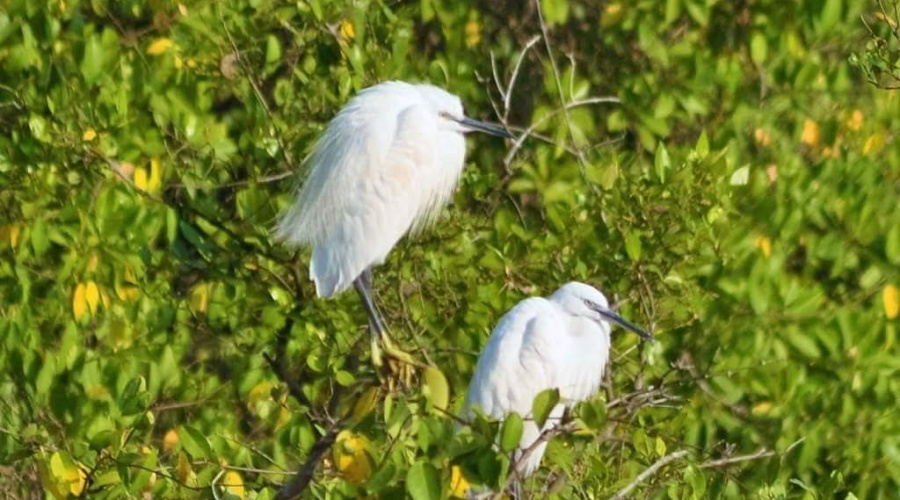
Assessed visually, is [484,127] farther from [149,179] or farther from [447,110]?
[149,179]

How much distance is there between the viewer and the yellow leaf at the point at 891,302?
3854 mm

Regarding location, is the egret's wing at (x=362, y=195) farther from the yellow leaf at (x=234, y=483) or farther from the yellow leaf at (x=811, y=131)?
the yellow leaf at (x=811, y=131)

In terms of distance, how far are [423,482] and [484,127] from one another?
1788 millimetres

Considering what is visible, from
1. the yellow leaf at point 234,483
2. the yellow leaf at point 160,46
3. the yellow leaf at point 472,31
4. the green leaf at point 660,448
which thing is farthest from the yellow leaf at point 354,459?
the yellow leaf at point 472,31

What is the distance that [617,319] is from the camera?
383cm

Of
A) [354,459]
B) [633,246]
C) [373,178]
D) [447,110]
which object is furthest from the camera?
[373,178]

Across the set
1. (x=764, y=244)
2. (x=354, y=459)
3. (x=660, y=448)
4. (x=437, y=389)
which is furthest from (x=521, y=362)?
(x=354, y=459)

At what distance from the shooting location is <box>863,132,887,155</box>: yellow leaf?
422 cm

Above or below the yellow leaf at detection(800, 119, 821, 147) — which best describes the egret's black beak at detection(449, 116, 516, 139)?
above

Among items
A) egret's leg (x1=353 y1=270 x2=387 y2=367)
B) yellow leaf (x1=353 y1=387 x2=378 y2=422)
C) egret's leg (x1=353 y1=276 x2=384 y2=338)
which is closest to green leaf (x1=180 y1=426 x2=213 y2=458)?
yellow leaf (x1=353 y1=387 x2=378 y2=422)

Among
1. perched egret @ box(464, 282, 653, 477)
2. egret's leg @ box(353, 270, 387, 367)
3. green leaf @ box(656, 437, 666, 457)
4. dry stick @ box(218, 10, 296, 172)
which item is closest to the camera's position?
green leaf @ box(656, 437, 666, 457)

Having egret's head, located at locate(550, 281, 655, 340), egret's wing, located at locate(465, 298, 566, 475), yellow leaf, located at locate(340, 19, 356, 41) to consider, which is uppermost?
yellow leaf, located at locate(340, 19, 356, 41)

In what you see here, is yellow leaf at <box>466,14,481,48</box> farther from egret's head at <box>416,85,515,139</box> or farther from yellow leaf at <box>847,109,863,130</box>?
yellow leaf at <box>847,109,863,130</box>

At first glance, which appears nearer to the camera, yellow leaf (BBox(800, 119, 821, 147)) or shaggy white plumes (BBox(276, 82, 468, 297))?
shaggy white plumes (BBox(276, 82, 468, 297))
